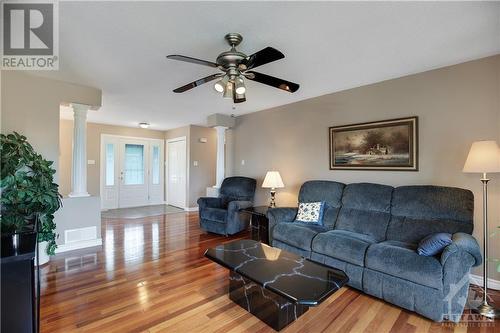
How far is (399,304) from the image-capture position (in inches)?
81.4

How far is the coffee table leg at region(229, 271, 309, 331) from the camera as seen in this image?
1.84m

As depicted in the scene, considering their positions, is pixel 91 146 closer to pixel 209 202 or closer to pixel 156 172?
pixel 156 172

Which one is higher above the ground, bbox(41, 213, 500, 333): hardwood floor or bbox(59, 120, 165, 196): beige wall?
bbox(59, 120, 165, 196): beige wall

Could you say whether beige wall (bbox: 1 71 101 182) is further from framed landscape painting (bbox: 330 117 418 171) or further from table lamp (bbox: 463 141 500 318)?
table lamp (bbox: 463 141 500 318)

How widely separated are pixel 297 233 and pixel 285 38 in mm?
2093

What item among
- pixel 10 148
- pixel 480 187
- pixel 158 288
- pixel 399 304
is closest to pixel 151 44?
pixel 10 148

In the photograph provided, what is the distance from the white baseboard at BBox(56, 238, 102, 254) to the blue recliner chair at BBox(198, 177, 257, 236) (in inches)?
64.3

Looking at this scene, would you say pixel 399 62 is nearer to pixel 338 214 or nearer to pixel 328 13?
pixel 328 13

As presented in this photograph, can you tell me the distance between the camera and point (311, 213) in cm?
326

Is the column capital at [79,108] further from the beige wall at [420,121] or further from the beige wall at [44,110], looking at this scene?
the beige wall at [420,121]

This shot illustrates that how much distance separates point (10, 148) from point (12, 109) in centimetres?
83

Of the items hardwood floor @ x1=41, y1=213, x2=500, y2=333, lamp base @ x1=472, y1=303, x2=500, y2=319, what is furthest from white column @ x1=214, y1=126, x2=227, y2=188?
lamp base @ x1=472, y1=303, x2=500, y2=319

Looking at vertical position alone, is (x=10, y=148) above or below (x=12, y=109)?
below

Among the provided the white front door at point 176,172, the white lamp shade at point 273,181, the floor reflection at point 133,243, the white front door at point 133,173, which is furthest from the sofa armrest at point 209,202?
the white front door at point 133,173
